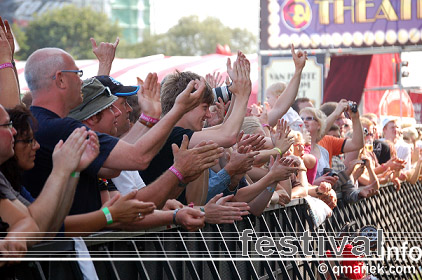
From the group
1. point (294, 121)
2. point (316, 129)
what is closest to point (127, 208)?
point (294, 121)

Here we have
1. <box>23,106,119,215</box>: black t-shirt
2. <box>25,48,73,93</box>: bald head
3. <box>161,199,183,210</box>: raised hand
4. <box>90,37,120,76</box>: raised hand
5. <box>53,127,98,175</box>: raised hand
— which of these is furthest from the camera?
<box>90,37,120,76</box>: raised hand

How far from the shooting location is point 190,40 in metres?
101

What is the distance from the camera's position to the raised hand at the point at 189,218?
16.2ft

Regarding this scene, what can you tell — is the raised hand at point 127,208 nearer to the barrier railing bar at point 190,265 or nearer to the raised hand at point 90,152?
the raised hand at point 90,152

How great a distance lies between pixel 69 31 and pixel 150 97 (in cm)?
7456

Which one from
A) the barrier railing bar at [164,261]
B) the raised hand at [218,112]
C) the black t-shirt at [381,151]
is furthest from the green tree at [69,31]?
the barrier railing bar at [164,261]

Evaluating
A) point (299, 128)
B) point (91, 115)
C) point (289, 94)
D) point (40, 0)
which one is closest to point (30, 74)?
point (91, 115)

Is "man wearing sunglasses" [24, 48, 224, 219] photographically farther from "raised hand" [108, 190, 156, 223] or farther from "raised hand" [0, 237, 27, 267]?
"raised hand" [0, 237, 27, 267]

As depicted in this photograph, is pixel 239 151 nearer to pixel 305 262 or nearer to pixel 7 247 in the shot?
pixel 305 262

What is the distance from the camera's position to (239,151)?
593 centimetres

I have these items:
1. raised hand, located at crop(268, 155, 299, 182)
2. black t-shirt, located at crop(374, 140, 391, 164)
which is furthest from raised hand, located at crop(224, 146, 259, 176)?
black t-shirt, located at crop(374, 140, 391, 164)

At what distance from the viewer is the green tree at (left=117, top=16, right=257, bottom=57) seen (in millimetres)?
92312

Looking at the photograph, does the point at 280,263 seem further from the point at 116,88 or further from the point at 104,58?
the point at 116,88

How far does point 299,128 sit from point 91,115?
13.5 feet
